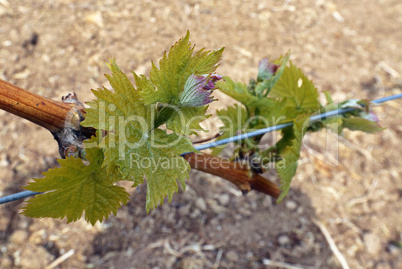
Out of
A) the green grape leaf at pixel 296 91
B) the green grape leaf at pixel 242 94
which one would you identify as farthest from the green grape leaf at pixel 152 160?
the green grape leaf at pixel 296 91

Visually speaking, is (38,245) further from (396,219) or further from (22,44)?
(396,219)

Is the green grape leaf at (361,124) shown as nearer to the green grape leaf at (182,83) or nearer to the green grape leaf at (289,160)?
the green grape leaf at (289,160)

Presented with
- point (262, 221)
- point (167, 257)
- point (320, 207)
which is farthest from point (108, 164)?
point (320, 207)

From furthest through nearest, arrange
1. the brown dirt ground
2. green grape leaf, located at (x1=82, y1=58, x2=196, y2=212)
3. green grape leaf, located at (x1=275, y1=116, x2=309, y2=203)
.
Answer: the brown dirt ground < green grape leaf, located at (x1=275, y1=116, x2=309, y2=203) < green grape leaf, located at (x1=82, y1=58, x2=196, y2=212)

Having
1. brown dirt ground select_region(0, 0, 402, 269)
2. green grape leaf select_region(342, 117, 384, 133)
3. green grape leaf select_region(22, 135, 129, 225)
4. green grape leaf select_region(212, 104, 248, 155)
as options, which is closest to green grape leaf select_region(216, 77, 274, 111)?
green grape leaf select_region(212, 104, 248, 155)

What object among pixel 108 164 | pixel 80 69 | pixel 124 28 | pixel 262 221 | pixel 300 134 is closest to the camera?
pixel 108 164

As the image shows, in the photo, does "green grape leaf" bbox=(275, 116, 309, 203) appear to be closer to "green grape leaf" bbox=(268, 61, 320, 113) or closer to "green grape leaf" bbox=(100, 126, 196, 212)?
"green grape leaf" bbox=(268, 61, 320, 113)
